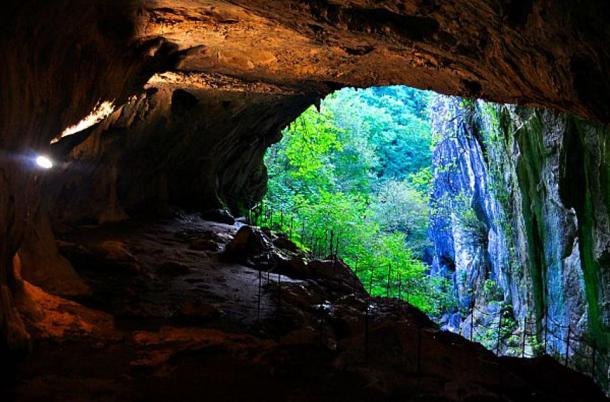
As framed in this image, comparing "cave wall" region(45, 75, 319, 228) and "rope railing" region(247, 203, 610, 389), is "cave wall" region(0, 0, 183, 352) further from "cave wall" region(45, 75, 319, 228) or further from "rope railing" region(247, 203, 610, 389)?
"rope railing" region(247, 203, 610, 389)

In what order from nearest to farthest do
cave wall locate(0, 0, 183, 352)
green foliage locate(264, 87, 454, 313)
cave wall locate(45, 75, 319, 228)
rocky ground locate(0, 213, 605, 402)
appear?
cave wall locate(0, 0, 183, 352) → rocky ground locate(0, 213, 605, 402) → cave wall locate(45, 75, 319, 228) → green foliage locate(264, 87, 454, 313)

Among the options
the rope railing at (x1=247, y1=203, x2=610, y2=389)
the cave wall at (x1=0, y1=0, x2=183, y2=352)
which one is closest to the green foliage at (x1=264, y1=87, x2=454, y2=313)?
the rope railing at (x1=247, y1=203, x2=610, y2=389)

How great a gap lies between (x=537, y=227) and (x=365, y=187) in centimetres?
2562

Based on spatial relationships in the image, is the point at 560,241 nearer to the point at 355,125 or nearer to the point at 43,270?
the point at 43,270

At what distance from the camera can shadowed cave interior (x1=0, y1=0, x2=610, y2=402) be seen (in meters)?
4.89

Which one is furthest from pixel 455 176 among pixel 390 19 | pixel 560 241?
pixel 390 19

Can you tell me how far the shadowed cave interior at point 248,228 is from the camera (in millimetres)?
4891

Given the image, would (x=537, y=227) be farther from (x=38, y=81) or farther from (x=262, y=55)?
(x=38, y=81)

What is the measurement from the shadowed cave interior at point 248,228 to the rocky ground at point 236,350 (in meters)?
0.03

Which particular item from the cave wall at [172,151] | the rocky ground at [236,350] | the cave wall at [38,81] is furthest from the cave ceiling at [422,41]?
the rocky ground at [236,350]

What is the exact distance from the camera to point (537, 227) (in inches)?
462

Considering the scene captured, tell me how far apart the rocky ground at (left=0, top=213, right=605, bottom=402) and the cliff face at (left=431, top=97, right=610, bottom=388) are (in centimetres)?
134

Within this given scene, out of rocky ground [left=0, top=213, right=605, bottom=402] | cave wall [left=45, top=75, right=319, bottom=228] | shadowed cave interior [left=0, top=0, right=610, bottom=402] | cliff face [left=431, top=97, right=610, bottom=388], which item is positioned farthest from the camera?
→ cave wall [left=45, top=75, right=319, bottom=228]

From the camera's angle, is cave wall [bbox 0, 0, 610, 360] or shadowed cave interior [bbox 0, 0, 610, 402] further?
shadowed cave interior [bbox 0, 0, 610, 402]
